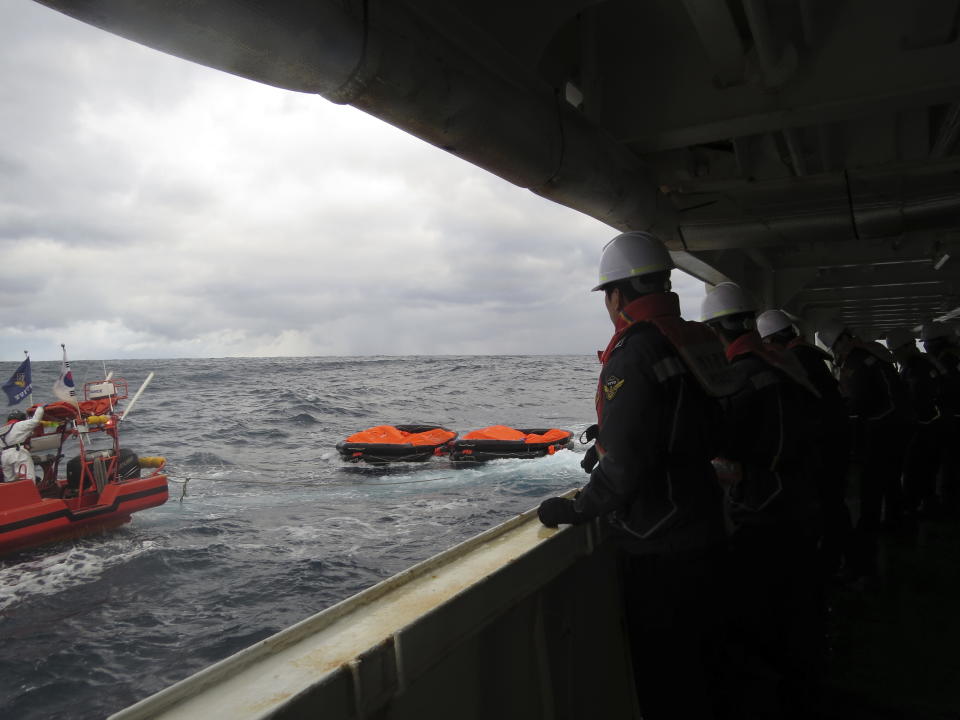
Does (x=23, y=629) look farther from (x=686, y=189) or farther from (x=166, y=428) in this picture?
(x=166, y=428)

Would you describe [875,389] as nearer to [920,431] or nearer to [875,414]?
[875,414]

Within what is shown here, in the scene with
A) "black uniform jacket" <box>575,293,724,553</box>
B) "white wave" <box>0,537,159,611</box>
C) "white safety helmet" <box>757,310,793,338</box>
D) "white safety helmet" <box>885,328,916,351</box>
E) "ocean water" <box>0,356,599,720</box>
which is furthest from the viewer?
"white wave" <box>0,537,159,611</box>

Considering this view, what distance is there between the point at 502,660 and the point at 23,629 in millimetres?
12833

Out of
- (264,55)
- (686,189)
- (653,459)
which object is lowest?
(653,459)

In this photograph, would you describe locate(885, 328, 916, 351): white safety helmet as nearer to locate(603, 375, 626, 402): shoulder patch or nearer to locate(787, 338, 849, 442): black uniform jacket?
locate(787, 338, 849, 442): black uniform jacket

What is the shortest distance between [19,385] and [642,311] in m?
14.7

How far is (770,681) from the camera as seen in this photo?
2.80 m

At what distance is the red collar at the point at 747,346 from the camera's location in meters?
3.09

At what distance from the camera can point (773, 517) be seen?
9.90 feet

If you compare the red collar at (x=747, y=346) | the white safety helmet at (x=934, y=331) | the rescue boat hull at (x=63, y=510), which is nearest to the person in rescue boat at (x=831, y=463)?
the red collar at (x=747, y=346)

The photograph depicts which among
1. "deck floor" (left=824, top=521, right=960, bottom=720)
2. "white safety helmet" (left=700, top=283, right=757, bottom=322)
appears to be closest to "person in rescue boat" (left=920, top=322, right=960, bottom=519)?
"deck floor" (left=824, top=521, right=960, bottom=720)

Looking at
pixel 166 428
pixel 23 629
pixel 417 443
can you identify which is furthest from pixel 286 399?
pixel 23 629

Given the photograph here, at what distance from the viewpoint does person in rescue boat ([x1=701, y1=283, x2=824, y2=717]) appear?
9.63 feet

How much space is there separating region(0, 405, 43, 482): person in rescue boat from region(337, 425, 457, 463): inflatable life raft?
10436 millimetres
